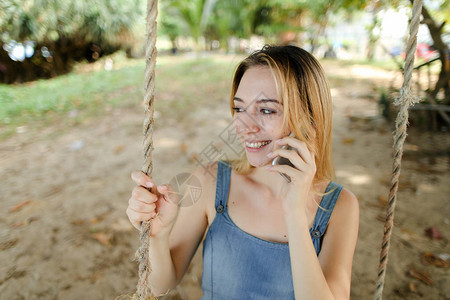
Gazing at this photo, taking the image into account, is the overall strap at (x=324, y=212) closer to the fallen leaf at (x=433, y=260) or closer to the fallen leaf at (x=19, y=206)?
the fallen leaf at (x=433, y=260)

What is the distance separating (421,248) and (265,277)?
1.44 metres

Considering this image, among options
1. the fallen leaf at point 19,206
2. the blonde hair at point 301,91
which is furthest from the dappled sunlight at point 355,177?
the fallen leaf at point 19,206

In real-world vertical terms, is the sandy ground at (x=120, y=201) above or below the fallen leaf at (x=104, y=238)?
above

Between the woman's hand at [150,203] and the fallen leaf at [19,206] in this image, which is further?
the fallen leaf at [19,206]

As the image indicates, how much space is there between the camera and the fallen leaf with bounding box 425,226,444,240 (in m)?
1.98

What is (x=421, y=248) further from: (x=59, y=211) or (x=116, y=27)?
(x=116, y=27)

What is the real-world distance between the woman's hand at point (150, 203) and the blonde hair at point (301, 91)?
458 millimetres

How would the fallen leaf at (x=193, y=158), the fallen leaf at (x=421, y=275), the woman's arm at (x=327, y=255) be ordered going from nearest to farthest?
the woman's arm at (x=327, y=255)
the fallen leaf at (x=421, y=275)
the fallen leaf at (x=193, y=158)

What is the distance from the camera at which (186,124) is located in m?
4.16

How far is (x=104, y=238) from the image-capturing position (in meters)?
2.06

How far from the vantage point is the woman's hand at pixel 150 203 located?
81cm

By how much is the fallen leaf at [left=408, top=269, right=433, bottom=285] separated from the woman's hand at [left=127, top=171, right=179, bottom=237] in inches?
63.8

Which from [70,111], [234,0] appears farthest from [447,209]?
[234,0]

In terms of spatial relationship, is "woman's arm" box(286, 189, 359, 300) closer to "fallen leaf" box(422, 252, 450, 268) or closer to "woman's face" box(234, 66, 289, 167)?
"woman's face" box(234, 66, 289, 167)
